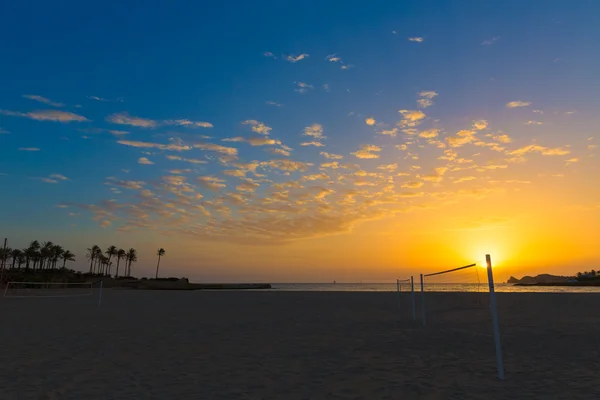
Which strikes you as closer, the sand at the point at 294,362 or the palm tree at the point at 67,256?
the sand at the point at 294,362

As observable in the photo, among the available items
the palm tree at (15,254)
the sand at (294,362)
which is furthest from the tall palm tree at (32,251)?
the sand at (294,362)

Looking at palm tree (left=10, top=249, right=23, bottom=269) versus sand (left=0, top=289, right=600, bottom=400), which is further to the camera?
palm tree (left=10, top=249, right=23, bottom=269)

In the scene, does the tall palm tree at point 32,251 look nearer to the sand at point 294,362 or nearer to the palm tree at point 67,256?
the palm tree at point 67,256

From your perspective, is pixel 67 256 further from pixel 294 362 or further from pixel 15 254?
pixel 294 362

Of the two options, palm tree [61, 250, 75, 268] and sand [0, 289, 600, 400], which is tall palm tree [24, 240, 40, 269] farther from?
sand [0, 289, 600, 400]

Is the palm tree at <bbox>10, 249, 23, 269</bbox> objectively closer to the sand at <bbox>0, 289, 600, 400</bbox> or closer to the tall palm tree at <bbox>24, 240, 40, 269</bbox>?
the tall palm tree at <bbox>24, 240, 40, 269</bbox>

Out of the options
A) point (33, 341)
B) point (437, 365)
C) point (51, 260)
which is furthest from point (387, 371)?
point (51, 260)

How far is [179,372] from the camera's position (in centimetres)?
853

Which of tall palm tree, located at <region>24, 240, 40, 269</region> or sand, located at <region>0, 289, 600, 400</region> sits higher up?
tall palm tree, located at <region>24, 240, 40, 269</region>

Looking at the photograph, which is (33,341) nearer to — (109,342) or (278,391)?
(109,342)

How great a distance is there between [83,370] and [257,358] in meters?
3.90

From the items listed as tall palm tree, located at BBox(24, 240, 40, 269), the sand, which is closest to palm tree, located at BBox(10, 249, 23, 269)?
tall palm tree, located at BBox(24, 240, 40, 269)

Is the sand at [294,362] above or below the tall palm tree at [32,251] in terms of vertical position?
below

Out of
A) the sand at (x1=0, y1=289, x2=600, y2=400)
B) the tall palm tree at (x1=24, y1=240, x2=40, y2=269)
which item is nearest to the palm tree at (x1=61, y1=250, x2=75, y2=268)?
the tall palm tree at (x1=24, y1=240, x2=40, y2=269)
